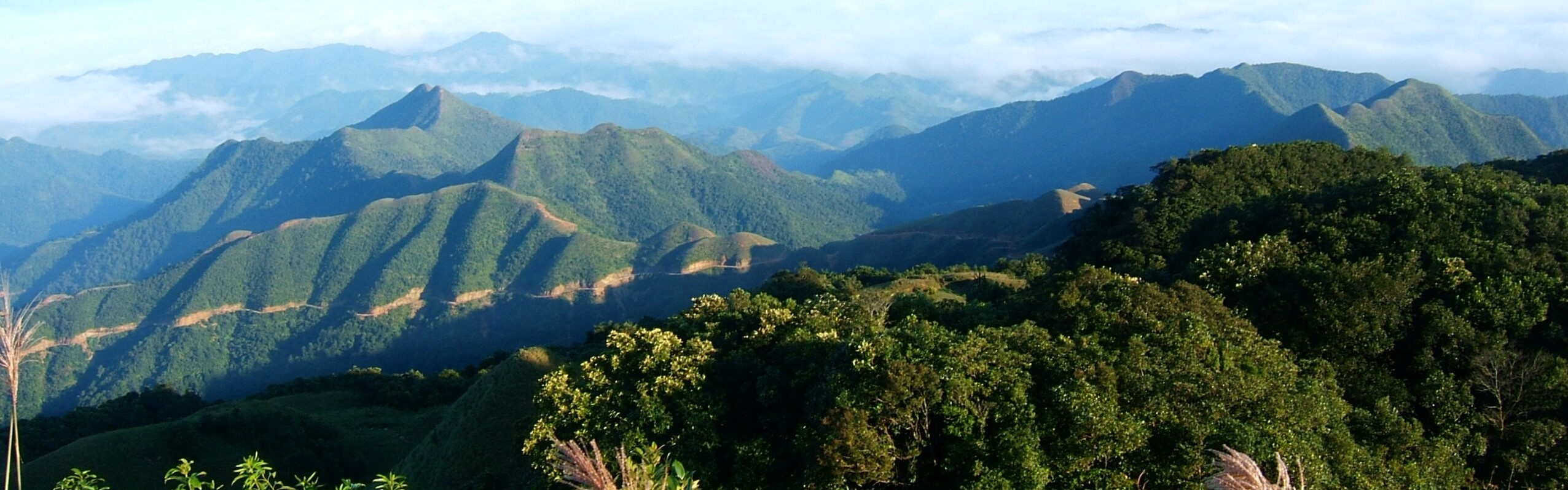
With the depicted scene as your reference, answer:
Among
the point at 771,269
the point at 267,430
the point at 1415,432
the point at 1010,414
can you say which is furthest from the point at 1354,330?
the point at 771,269

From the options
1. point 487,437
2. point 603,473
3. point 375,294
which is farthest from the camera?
point 375,294

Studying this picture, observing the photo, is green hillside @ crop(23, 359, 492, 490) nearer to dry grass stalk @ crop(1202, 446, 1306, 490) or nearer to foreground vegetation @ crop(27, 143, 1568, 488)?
foreground vegetation @ crop(27, 143, 1568, 488)

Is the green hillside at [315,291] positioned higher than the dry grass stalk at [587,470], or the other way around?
the dry grass stalk at [587,470]

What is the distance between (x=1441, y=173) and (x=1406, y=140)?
179056mm

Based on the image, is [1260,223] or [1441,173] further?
[1260,223]

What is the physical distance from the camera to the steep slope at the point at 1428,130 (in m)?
176

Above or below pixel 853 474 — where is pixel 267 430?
below

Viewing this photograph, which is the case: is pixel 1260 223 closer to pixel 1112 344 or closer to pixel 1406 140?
pixel 1112 344

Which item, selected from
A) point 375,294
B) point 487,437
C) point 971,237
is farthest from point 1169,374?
point 375,294

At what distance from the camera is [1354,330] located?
2559 cm

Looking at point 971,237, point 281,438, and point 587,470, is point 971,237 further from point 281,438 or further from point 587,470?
point 587,470

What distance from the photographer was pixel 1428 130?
186 m

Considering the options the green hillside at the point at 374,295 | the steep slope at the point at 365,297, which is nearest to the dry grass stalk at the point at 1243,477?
the green hillside at the point at 374,295

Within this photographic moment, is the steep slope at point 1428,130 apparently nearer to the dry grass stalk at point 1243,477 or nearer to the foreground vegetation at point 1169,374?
the foreground vegetation at point 1169,374
